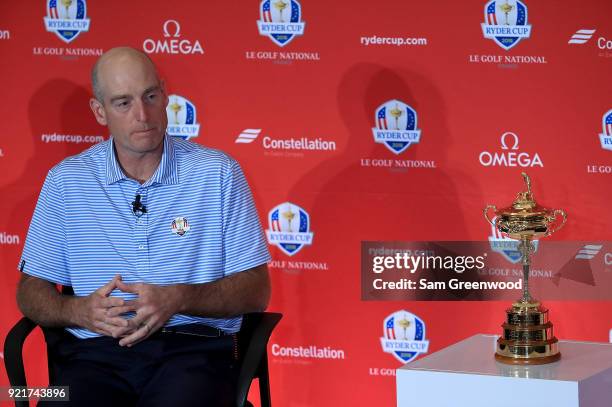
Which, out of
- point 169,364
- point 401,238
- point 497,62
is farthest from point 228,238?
point 497,62

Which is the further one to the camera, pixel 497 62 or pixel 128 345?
pixel 497 62

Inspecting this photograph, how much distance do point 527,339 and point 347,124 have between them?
1900 millimetres

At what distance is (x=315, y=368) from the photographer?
4.39 meters

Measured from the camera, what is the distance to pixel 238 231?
295 cm

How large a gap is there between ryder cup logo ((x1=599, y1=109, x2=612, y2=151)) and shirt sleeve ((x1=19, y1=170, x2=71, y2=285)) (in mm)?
2430

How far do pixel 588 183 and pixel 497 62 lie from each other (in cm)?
70

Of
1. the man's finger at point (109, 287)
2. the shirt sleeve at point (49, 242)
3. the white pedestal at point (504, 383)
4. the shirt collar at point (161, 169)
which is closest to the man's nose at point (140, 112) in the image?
the shirt collar at point (161, 169)

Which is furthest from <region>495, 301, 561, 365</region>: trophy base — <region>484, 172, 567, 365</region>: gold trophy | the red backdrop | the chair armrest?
the red backdrop

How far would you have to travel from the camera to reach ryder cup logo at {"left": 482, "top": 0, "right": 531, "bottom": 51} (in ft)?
13.4

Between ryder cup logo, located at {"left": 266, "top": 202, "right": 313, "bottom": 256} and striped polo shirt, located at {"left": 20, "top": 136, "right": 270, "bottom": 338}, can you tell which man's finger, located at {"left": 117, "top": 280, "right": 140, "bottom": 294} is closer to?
striped polo shirt, located at {"left": 20, "top": 136, "right": 270, "bottom": 338}

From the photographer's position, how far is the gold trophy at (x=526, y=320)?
101 inches

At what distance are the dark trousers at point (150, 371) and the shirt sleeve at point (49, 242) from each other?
243 mm

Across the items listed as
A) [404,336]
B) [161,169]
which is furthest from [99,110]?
[404,336]

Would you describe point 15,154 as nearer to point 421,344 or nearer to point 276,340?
point 276,340
